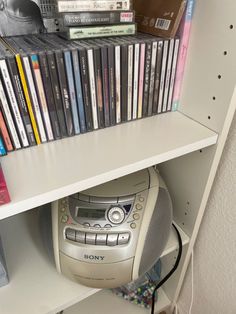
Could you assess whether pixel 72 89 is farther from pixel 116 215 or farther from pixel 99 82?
pixel 116 215

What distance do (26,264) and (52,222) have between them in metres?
0.16

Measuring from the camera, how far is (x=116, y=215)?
1.68 ft

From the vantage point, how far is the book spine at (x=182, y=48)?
48cm

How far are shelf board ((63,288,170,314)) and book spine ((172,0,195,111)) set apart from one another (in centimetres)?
69

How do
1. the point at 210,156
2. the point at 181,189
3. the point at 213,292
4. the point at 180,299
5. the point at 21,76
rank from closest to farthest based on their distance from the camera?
the point at 21,76 → the point at 210,156 → the point at 181,189 → the point at 213,292 → the point at 180,299

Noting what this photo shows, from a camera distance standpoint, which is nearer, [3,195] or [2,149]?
[3,195]

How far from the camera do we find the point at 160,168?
718 millimetres

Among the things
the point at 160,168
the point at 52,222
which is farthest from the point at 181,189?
the point at 52,222

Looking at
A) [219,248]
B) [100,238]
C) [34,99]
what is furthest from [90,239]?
[219,248]

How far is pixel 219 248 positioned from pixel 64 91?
0.55m

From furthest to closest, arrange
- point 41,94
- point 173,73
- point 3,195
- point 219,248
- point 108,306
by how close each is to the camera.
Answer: point 108,306
point 219,248
point 173,73
point 41,94
point 3,195

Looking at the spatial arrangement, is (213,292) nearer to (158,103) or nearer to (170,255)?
(170,255)

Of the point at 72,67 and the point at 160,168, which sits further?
the point at 160,168

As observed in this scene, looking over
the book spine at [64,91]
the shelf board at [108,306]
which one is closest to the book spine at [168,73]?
the book spine at [64,91]
